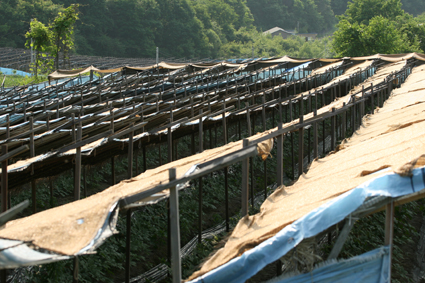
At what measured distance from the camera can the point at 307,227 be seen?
A: 144 inches

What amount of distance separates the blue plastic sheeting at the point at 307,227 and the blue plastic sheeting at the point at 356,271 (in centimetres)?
31

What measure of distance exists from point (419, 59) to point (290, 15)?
209ft

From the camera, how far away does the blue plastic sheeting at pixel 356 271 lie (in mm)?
3705

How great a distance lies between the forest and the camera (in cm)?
4441

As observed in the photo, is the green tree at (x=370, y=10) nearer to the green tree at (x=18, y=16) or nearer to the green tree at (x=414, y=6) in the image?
the green tree at (x=18, y=16)

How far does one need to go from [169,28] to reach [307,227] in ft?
175

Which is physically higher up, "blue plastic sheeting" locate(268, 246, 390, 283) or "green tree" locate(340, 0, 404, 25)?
"green tree" locate(340, 0, 404, 25)

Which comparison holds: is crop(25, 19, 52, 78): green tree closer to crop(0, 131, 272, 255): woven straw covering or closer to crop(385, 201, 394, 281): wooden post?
crop(0, 131, 272, 255): woven straw covering

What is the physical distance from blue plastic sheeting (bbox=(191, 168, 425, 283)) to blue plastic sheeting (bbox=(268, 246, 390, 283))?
1.01ft

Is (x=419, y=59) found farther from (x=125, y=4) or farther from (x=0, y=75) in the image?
(x=125, y=4)

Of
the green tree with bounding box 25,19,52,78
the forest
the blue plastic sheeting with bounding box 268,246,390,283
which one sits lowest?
the blue plastic sheeting with bounding box 268,246,390,283

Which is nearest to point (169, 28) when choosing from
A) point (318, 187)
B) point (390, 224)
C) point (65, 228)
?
point (318, 187)

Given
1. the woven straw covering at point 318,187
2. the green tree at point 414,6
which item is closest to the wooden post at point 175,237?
the woven straw covering at point 318,187

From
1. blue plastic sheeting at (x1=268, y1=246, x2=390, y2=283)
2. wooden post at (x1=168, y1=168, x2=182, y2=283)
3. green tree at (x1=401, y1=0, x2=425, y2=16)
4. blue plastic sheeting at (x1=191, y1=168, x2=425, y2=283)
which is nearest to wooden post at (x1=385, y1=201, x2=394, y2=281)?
blue plastic sheeting at (x1=268, y1=246, x2=390, y2=283)
